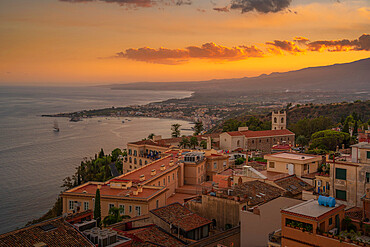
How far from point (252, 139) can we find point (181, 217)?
3545 cm

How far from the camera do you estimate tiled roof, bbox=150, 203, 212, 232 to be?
48.5 ft

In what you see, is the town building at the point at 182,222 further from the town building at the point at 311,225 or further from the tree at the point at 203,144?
the tree at the point at 203,144

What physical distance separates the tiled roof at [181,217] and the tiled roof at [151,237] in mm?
537

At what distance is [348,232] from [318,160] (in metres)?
10.9

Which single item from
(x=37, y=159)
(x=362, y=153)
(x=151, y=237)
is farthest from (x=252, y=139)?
(x=37, y=159)

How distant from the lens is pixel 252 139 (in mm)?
49625

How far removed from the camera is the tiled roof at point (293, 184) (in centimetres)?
1820

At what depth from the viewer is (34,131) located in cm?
10869

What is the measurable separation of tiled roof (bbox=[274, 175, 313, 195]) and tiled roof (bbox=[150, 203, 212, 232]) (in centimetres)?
486

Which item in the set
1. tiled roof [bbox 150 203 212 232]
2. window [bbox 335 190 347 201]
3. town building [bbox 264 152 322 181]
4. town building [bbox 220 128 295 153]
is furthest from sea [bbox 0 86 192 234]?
window [bbox 335 190 347 201]

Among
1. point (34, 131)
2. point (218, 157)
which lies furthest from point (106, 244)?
point (34, 131)

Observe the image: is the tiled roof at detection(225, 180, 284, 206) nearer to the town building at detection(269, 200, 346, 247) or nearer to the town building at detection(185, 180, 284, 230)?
the town building at detection(185, 180, 284, 230)

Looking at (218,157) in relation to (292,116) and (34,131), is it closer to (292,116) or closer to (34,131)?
(292,116)

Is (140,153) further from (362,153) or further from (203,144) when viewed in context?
(362,153)
